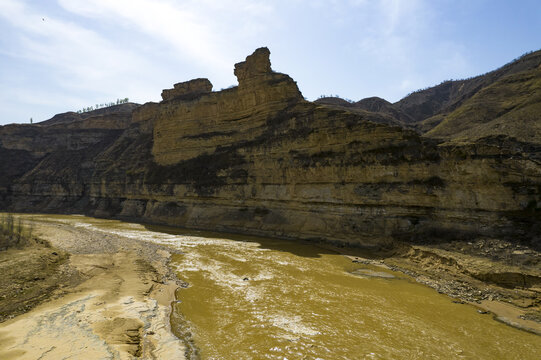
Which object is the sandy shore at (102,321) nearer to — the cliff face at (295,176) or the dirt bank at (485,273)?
the dirt bank at (485,273)

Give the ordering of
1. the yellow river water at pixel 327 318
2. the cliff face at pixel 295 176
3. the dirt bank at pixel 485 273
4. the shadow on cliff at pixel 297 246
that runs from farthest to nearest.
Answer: the shadow on cliff at pixel 297 246, the cliff face at pixel 295 176, the dirt bank at pixel 485 273, the yellow river water at pixel 327 318

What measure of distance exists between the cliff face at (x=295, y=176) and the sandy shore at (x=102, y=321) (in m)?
14.2

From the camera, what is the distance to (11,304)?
916 cm

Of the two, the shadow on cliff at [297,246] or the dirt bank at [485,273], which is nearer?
the dirt bank at [485,273]

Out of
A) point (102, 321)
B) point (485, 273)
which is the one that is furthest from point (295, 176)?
point (102, 321)

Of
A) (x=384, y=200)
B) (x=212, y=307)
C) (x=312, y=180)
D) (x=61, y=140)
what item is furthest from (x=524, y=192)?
(x=61, y=140)

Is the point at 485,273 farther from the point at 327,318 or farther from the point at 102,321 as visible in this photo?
the point at 102,321

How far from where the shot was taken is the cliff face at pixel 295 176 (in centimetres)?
1655

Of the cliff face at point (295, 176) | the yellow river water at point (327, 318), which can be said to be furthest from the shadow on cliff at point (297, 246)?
the yellow river water at point (327, 318)

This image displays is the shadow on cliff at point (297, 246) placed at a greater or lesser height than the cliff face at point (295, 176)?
lesser

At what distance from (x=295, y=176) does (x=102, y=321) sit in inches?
777

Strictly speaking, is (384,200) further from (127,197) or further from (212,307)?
(127,197)

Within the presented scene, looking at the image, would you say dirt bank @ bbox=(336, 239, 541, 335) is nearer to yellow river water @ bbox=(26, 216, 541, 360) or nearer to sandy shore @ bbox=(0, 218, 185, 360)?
yellow river water @ bbox=(26, 216, 541, 360)

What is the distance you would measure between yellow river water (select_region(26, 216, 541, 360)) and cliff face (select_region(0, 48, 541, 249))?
20.3 ft
